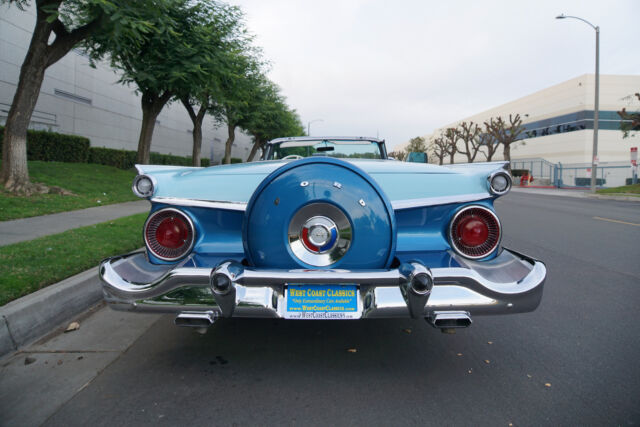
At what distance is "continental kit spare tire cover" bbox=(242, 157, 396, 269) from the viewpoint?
7.12 feet

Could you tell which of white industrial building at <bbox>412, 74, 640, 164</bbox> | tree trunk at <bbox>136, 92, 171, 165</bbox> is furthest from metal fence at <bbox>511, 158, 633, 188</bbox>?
tree trunk at <bbox>136, 92, 171, 165</bbox>

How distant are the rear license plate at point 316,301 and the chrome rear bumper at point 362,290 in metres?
0.05

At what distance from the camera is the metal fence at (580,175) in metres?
34.9

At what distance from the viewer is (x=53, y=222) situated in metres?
6.99

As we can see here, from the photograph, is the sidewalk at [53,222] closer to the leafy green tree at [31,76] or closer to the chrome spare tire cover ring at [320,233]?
the leafy green tree at [31,76]

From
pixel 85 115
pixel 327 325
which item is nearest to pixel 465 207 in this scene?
pixel 327 325

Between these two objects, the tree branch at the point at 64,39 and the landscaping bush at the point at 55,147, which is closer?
the tree branch at the point at 64,39

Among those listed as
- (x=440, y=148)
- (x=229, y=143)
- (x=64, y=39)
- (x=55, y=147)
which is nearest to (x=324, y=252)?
(x=64, y=39)

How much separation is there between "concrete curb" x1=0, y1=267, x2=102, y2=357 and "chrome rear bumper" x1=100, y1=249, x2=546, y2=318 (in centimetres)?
117

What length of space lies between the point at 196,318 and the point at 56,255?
3222 mm

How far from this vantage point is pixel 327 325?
3336 mm

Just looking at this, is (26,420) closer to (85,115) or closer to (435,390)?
(435,390)

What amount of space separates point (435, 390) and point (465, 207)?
3.56 feet

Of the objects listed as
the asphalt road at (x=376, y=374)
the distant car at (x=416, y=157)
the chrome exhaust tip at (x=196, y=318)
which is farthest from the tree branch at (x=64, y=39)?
the chrome exhaust tip at (x=196, y=318)
